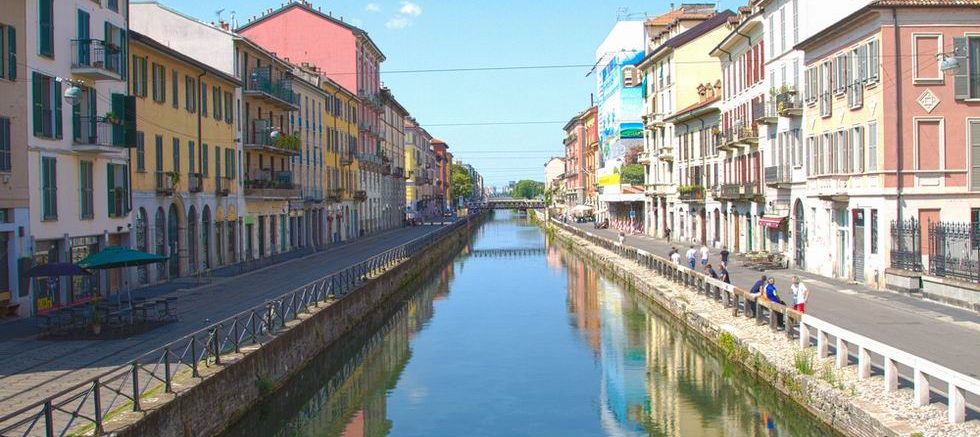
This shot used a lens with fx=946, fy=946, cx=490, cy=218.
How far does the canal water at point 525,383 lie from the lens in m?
18.4

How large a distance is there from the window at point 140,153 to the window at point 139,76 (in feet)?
4.71

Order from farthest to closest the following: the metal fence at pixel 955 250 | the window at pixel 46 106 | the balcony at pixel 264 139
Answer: the balcony at pixel 264 139, the window at pixel 46 106, the metal fence at pixel 955 250

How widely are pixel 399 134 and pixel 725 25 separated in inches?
2212

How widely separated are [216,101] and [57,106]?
16.1 m

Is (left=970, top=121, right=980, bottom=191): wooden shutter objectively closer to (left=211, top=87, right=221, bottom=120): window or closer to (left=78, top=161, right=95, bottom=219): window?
(left=78, top=161, right=95, bottom=219): window

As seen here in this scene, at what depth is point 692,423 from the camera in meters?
18.4

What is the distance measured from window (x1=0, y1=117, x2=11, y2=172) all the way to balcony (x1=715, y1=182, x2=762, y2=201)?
31.0 meters

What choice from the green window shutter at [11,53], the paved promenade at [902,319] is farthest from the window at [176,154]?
the paved promenade at [902,319]

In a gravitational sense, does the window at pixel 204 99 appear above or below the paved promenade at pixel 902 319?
above

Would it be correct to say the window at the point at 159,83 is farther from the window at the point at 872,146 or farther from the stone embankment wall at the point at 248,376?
the window at the point at 872,146

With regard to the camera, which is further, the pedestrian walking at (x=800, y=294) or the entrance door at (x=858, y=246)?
the entrance door at (x=858, y=246)

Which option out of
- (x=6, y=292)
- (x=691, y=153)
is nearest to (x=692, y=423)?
(x=6, y=292)

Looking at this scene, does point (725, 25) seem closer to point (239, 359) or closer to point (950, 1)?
point (950, 1)

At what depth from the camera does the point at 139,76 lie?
33094mm
